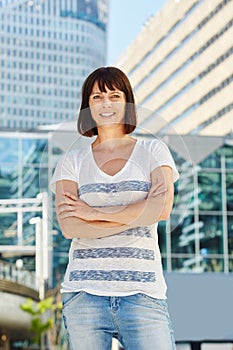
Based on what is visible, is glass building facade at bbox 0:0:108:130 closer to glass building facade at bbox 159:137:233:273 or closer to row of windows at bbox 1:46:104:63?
row of windows at bbox 1:46:104:63

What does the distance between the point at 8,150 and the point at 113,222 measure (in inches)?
575

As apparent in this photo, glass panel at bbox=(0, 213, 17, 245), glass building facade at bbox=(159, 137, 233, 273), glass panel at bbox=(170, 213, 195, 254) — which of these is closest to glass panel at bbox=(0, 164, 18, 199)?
glass panel at bbox=(0, 213, 17, 245)

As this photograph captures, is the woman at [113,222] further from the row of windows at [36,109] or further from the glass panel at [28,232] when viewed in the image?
the row of windows at [36,109]

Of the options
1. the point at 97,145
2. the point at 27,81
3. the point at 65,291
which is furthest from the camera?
the point at 27,81

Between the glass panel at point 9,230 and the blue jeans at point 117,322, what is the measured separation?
13.8 metres

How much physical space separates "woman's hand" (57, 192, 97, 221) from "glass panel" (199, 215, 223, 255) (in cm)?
1477

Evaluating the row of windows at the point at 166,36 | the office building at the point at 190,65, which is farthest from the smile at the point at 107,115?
the row of windows at the point at 166,36

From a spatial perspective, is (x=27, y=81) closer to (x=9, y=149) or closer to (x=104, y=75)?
(x=9, y=149)

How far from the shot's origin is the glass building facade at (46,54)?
70.8 m

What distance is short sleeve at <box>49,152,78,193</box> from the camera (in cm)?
154

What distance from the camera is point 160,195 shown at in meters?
1.48

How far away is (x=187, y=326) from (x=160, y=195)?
9.16 ft

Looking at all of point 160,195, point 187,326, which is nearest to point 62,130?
point 160,195

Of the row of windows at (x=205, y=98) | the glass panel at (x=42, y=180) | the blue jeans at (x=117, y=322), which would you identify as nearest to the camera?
the blue jeans at (x=117, y=322)
